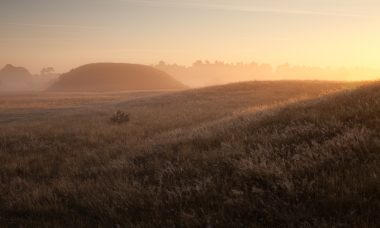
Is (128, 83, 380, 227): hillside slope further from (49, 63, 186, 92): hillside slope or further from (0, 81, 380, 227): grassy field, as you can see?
(49, 63, 186, 92): hillside slope

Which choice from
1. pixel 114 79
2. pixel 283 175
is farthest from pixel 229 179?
pixel 114 79

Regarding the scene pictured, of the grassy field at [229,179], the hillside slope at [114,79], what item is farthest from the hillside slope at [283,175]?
the hillside slope at [114,79]

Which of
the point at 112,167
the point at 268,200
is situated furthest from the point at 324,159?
the point at 112,167

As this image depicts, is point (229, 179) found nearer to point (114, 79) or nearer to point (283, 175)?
point (283, 175)

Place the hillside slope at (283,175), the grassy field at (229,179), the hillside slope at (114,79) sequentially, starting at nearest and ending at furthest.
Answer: the hillside slope at (283,175) < the grassy field at (229,179) < the hillside slope at (114,79)

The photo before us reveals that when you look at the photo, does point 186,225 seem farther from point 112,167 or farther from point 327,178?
point 112,167

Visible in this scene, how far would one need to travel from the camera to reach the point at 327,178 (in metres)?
6.51

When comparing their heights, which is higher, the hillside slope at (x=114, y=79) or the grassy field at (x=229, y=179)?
the hillside slope at (x=114, y=79)

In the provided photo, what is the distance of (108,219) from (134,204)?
1.84ft

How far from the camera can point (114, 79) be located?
149 metres

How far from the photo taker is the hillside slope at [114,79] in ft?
466

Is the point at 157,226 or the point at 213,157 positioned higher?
the point at 213,157

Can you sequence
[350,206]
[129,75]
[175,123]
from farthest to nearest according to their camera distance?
1. [129,75]
2. [175,123]
3. [350,206]

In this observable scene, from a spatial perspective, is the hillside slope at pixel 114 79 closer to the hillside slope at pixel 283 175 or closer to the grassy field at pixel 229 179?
the grassy field at pixel 229 179
